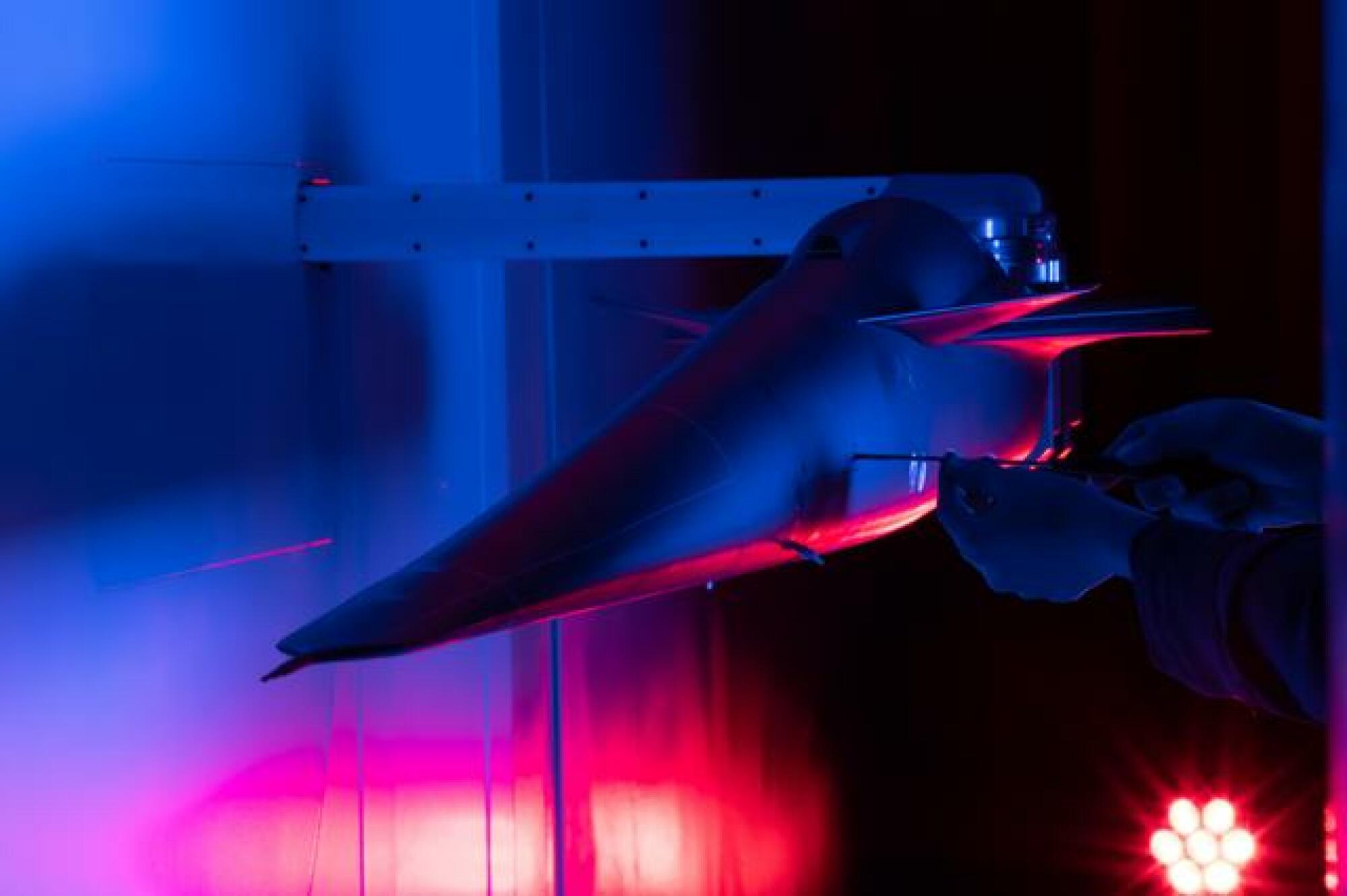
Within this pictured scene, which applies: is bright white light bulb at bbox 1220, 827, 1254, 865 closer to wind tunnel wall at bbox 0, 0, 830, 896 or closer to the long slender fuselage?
wind tunnel wall at bbox 0, 0, 830, 896

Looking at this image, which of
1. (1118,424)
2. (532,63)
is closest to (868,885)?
(1118,424)

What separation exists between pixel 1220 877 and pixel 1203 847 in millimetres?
36

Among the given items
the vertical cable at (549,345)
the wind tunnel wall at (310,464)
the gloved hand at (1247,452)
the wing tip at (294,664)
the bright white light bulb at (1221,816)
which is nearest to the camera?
the wing tip at (294,664)

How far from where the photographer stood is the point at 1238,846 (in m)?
1.61

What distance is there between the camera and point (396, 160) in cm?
117

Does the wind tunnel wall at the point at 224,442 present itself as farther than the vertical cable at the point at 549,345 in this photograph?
No

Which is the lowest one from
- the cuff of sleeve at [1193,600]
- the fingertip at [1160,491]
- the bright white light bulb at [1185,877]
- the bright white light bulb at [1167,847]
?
the bright white light bulb at [1185,877]

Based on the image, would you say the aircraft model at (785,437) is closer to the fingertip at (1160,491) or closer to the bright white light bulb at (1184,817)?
Answer: the fingertip at (1160,491)

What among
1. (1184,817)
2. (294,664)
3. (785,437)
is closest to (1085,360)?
(1184,817)

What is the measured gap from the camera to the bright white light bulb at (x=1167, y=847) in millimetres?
1624

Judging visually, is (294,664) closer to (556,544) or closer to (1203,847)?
(556,544)

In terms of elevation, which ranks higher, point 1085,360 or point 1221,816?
point 1085,360

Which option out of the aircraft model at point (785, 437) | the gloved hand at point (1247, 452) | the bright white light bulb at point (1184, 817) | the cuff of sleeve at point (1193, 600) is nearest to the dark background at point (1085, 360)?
the bright white light bulb at point (1184, 817)

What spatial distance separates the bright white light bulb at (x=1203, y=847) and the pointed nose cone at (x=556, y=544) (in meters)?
1.34
